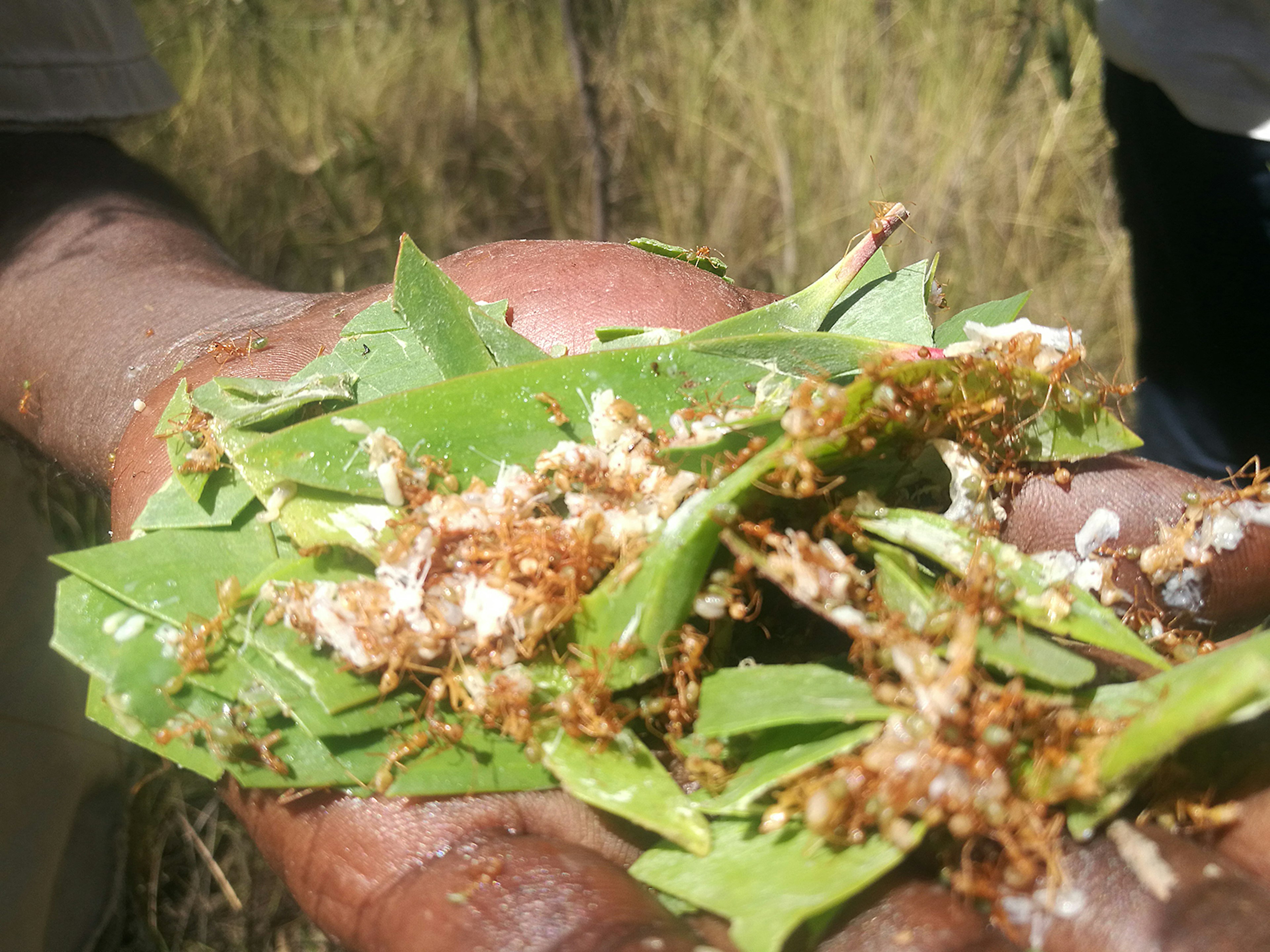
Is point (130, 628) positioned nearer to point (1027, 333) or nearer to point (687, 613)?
point (687, 613)

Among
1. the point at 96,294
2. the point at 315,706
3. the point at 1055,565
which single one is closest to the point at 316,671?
the point at 315,706

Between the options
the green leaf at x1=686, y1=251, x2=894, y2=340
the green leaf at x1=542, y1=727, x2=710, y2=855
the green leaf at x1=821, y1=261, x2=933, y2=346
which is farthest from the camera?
the green leaf at x1=821, y1=261, x2=933, y2=346

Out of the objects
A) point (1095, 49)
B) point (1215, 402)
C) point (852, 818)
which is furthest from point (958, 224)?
point (852, 818)

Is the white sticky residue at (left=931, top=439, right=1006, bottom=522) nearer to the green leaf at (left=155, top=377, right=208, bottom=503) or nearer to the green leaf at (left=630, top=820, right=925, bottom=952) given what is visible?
the green leaf at (left=630, top=820, right=925, bottom=952)

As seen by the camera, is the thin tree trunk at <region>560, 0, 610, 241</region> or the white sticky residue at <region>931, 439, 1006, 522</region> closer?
the white sticky residue at <region>931, 439, 1006, 522</region>

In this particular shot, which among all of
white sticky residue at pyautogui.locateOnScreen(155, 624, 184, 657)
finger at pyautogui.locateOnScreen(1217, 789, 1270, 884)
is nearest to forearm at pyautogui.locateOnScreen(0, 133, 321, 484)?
white sticky residue at pyautogui.locateOnScreen(155, 624, 184, 657)

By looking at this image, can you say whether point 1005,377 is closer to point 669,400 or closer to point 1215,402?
point 669,400
